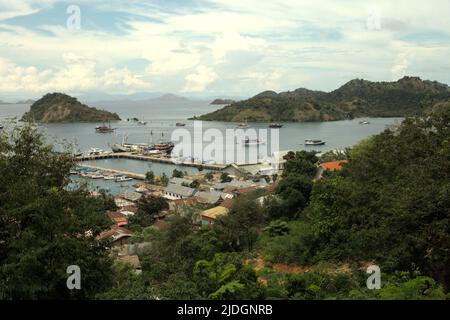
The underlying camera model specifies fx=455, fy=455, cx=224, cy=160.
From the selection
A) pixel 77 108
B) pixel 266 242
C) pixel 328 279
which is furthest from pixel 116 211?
pixel 77 108

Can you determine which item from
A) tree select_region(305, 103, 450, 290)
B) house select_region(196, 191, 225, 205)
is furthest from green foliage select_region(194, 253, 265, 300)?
house select_region(196, 191, 225, 205)

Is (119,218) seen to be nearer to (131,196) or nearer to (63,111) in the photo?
(131,196)

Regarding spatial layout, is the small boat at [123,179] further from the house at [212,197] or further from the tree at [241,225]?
the tree at [241,225]

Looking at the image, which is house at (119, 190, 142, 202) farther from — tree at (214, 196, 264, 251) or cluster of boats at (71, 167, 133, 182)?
tree at (214, 196, 264, 251)

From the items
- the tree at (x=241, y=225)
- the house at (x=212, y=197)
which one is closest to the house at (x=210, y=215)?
the tree at (x=241, y=225)

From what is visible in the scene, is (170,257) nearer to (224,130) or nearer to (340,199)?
(340,199)
